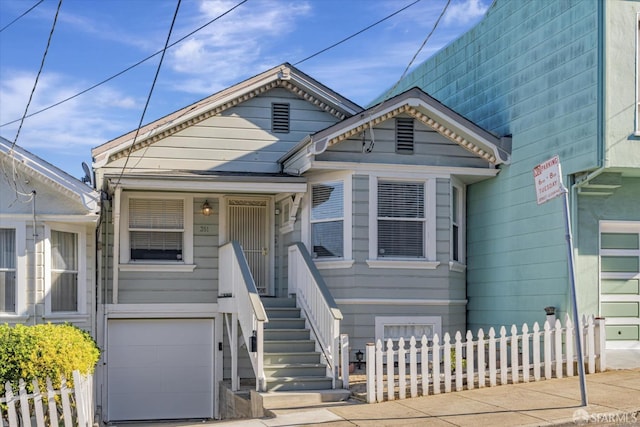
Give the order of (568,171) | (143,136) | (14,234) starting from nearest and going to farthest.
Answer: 1. (568,171)
2. (14,234)
3. (143,136)

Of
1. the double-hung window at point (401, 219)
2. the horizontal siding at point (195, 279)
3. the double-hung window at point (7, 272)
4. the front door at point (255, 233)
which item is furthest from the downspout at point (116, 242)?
the double-hung window at point (401, 219)

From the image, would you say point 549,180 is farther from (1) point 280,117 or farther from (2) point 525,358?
(1) point 280,117

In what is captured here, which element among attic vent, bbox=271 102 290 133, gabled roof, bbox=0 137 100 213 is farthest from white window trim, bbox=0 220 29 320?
attic vent, bbox=271 102 290 133

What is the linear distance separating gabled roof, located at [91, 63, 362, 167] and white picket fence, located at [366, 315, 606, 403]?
656 centimetres

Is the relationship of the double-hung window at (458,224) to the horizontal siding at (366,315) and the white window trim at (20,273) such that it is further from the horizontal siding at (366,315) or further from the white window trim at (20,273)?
the white window trim at (20,273)

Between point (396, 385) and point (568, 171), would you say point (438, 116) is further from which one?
point (396, 385)

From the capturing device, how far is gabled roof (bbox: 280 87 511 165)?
15531 millimetres

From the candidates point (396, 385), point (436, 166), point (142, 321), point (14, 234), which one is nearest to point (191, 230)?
point (142, 321)

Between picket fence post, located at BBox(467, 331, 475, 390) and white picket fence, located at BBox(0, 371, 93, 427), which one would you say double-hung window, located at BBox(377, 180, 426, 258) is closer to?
picket fence post, located at BBox(467, 331, 475, 390)

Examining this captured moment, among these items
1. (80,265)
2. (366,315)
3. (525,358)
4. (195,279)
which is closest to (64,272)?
(80,265)

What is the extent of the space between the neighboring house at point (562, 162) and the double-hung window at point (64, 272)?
7863mm

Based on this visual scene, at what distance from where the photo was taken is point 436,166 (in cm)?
1616

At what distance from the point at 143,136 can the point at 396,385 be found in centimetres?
748

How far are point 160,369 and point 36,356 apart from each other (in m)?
5.84
